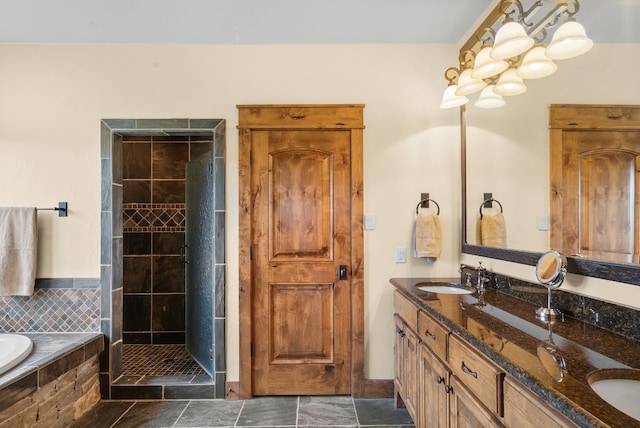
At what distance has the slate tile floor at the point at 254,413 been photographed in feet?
7.13

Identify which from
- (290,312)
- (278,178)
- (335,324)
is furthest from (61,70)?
(335,324)

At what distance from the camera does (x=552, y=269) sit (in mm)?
1437

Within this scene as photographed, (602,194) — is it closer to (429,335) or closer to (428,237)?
(429,335)

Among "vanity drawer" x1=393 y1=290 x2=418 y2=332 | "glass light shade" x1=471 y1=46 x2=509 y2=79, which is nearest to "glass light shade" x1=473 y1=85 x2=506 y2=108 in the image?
"glass light shade" x1=471 y1=46 x2=509 y2=79

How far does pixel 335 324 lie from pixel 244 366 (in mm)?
729

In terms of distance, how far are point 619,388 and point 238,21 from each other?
263cm

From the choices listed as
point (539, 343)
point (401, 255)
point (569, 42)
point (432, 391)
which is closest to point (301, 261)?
point (401, 255)

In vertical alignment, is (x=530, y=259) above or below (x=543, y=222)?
below

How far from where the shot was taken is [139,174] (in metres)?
3.56

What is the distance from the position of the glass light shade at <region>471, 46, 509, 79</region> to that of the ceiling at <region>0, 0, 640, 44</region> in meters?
0.41

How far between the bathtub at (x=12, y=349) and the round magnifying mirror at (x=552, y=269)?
8.96 feet

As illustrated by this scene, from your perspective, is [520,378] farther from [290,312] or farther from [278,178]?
[278,178]

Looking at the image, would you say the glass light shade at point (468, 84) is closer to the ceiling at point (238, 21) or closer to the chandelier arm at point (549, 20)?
the chandelier arm at point (549, 20)

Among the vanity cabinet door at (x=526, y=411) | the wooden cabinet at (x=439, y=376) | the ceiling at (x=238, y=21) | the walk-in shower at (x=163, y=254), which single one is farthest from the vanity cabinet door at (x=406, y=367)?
the ceiling at (x=238, y=21)
